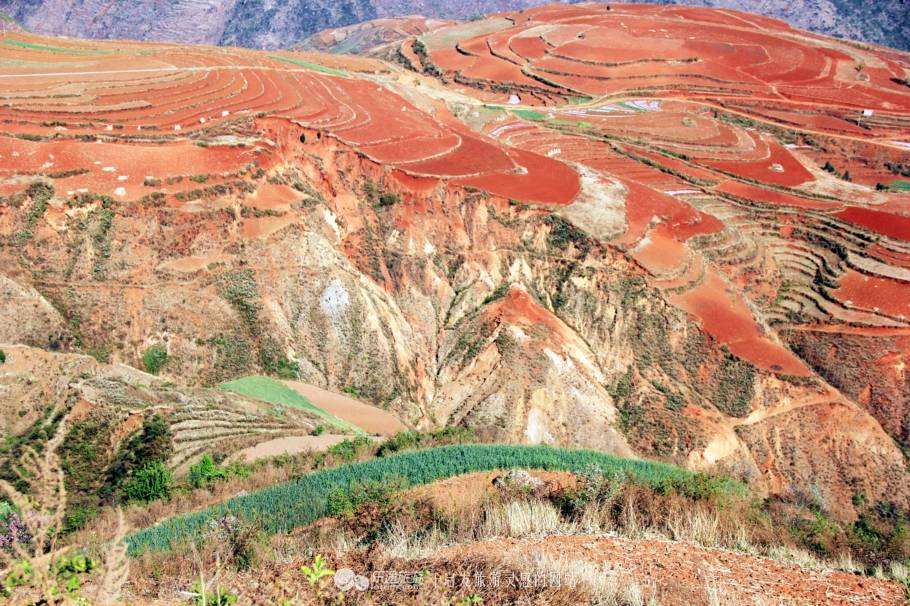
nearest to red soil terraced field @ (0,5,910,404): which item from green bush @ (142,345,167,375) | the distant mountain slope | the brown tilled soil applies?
green bush @ (142,345,167,375)

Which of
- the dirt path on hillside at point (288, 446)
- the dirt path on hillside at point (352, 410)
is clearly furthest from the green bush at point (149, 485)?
the dirt path on hillside at point (352, 410)

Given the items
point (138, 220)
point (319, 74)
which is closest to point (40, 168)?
point (138, 220)

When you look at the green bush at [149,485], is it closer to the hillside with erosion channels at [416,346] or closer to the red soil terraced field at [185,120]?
the hillside with erosion channels at [416,346]

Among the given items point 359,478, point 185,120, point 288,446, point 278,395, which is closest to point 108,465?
point 288,446

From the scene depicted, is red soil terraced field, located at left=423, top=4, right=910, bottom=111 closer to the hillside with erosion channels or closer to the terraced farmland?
the hillside with erosion channels

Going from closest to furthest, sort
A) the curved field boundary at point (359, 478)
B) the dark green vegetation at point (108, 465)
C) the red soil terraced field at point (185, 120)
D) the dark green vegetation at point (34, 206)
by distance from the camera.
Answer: the curved field boundary at point (359, 478) < the dark green vegetation at point (108, 465) < the dark green vegetation at point (34, 206) < the red soil terraced field at point (185, 120)
